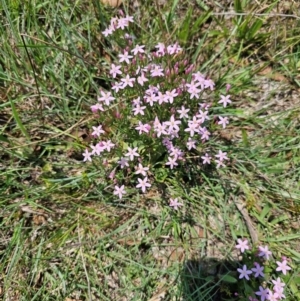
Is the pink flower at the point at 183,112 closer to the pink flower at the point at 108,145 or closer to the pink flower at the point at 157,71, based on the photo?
the pink flower at the point at 157,71

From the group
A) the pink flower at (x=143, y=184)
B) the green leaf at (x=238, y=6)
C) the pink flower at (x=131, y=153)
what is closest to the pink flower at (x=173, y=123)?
the pink flower at (x=131, y=153)

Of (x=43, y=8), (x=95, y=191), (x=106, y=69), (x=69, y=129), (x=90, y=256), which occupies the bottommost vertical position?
(x=90, y=256)

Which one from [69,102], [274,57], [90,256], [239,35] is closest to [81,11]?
[69,102]

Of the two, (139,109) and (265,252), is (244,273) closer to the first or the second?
(265,252)

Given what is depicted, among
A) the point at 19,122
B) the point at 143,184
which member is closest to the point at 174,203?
the point at 143,184

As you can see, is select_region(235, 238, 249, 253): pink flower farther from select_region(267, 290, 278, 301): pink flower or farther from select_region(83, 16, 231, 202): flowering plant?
select_region(83, 16, 231, 202): flowering plant

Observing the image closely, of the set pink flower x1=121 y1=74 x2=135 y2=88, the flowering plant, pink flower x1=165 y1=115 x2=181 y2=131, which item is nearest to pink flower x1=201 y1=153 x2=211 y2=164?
the flowering plant

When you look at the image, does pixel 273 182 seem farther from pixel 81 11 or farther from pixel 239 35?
pixel 81 11
